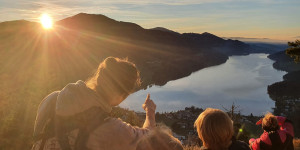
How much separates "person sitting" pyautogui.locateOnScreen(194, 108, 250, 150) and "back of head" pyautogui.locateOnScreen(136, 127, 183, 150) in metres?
0.84

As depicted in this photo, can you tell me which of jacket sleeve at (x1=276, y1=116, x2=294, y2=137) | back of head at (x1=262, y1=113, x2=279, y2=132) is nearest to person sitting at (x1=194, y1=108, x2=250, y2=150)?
back of head at (x1=262, y1=113, x2=279, y2=132)

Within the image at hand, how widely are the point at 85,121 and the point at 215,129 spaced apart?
1.20 m

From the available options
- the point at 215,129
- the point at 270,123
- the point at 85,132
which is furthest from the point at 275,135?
the point at 85,132

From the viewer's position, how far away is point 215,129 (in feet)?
8.50

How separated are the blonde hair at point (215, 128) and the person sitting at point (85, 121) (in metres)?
0.69

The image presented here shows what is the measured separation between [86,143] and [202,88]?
8257 centimetres

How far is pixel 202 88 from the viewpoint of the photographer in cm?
8306

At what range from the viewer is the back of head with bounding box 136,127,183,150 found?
1.78 meters

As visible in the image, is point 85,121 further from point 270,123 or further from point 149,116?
point 270,123

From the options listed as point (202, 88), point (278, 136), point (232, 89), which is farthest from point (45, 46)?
point (278, 136)

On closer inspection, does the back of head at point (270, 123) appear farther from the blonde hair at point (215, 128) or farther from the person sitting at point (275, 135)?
the blonde hair at point (215, 128)

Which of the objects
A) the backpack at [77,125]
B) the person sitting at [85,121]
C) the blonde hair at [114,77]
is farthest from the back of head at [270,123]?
the backpack at [77,125]

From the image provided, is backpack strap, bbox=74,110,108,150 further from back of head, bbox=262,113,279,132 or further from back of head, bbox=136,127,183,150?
back of head, bbox=262,113,279,132

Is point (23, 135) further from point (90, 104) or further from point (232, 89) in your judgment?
point (232, 89)
